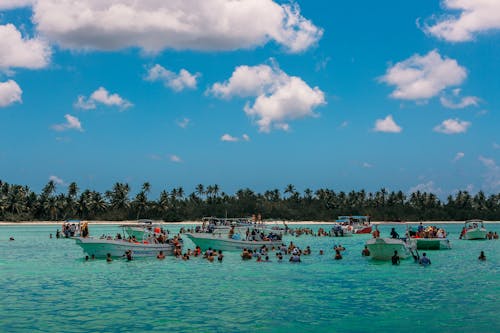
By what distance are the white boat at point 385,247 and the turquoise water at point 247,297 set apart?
1.07 meters

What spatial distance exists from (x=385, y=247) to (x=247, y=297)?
20.6 meters

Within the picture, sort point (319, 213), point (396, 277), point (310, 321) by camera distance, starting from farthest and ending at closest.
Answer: point (319, 213) → point (396, 277) → point (310, 321)

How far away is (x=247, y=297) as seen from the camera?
2711cm

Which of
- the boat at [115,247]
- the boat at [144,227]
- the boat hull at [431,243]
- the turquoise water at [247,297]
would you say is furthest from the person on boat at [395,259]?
the boat at [144,227]

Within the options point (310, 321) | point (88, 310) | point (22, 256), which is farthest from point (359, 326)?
point (22, 256)

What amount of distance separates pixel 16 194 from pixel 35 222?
11036 mm

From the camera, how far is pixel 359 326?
68.5 feet

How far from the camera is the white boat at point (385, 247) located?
44000 millimetres

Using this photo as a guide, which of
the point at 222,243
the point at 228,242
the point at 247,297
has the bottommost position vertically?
the point at 247,297

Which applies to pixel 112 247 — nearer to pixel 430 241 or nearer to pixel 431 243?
pixel 430 241

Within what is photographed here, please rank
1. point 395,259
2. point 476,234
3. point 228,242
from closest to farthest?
point 395,259 → point 228,242 → point 476,234

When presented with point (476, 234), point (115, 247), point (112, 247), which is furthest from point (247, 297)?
point (476, 234)

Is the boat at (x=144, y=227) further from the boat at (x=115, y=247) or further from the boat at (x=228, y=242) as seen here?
the boat at (x=228, y=242)

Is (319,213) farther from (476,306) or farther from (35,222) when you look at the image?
(476,306)
